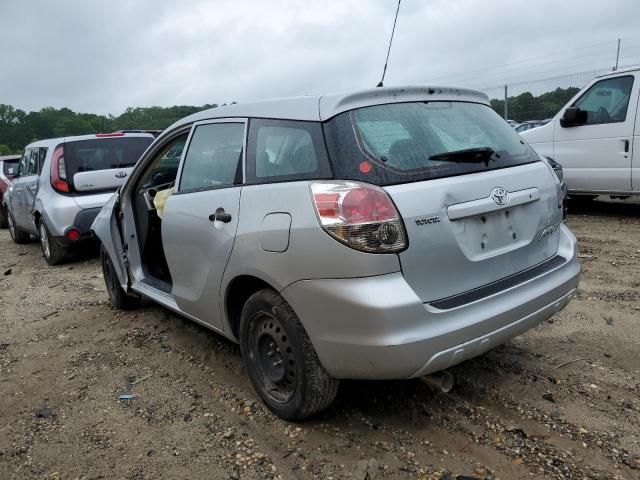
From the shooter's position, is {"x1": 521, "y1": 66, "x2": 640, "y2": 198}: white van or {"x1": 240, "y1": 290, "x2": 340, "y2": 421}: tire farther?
{"x1": 521, "y1": 66, "x2": 640, "y2": 198}: white van

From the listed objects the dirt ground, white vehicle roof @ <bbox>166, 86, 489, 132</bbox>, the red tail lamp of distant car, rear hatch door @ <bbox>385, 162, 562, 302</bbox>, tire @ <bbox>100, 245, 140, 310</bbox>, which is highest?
white vehicle roof @ <bbox>166, 86, 489, 132</bbox>

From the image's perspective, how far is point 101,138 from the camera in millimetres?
7215

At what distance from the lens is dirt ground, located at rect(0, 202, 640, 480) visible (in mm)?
2574

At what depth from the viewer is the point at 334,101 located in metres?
2.69

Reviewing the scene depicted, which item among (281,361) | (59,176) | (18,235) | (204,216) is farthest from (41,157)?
(281,361)

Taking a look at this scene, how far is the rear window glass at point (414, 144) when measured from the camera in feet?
8.29

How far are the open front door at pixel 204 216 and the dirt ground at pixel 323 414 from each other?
0.57m

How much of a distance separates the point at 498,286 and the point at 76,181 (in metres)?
5.79

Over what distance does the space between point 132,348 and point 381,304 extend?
2.53 metres

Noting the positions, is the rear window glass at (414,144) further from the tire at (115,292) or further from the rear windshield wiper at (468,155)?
the tire at (115,292)

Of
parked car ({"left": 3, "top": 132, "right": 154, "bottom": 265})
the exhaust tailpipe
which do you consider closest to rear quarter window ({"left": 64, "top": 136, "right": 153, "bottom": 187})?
parked car ({"left": 3, "top": 132, "right": 154, "bottom": 265})

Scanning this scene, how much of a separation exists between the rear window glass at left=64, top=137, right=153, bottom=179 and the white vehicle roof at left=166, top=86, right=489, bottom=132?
14.6ft

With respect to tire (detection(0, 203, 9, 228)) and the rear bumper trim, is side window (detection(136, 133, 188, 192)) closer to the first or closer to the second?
the rear bumper trim

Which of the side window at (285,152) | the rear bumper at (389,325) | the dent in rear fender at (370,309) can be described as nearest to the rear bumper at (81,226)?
the side window at (285,152)
